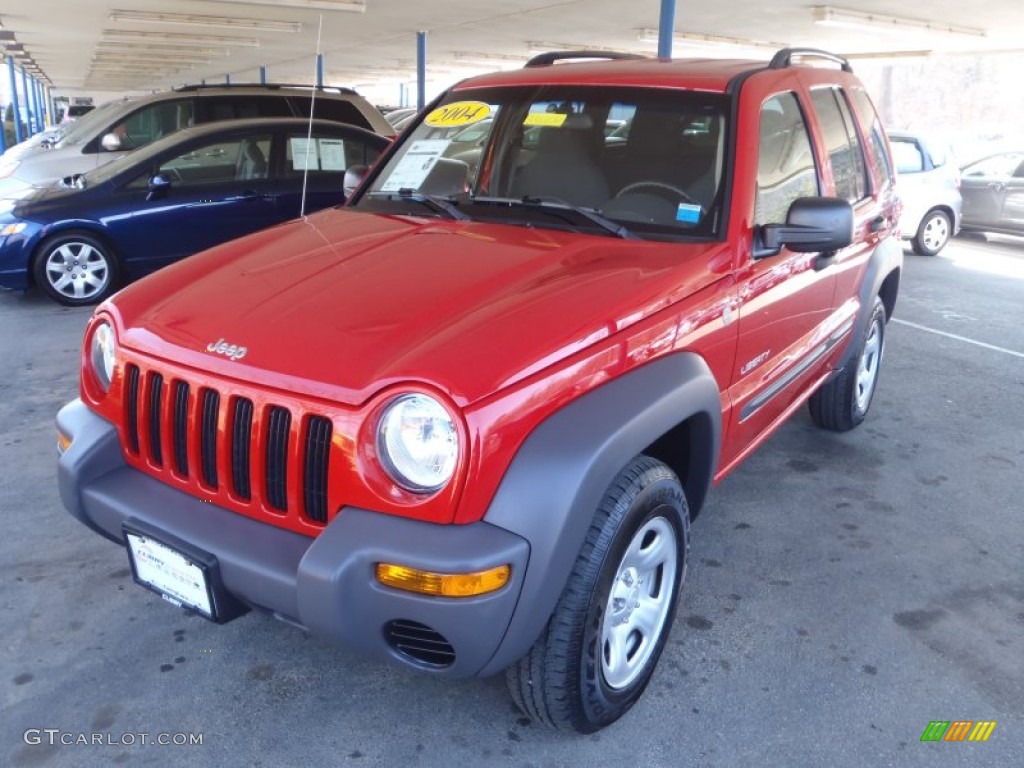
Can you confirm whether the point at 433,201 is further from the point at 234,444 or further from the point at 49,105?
the point at 49,105

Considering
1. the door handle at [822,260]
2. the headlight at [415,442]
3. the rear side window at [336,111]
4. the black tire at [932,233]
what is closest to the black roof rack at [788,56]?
the door handle at [822,260]

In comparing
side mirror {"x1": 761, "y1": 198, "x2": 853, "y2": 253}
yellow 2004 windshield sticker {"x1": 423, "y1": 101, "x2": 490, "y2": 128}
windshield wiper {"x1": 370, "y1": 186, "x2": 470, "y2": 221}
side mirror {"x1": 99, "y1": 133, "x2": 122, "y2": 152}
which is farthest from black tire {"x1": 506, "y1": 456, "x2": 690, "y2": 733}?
side mirror {"x1": 99, "y1": 133, "x2": 122, "y2": 152}

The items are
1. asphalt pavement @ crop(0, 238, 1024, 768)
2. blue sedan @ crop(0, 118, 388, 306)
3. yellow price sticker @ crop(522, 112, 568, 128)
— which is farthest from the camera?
blue sedan @ crop(0, 118, 388, 306)

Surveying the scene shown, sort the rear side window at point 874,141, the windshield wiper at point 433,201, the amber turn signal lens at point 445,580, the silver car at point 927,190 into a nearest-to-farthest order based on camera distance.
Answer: the amber turn signal lens at point 445,580 < the windshield wiper at point 433,201 < the rear side window at point 874,141 < the silver car at point 927,190

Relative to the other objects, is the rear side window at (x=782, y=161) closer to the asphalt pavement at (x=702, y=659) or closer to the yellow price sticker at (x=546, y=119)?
the yellow price sticker at (x=546, y=119)

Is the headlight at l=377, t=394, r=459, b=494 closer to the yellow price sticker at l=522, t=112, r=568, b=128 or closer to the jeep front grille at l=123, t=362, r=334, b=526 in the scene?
the jeep front grille at l=123, t=362, r=334, b=526

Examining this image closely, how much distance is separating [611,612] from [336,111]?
29.3 ft

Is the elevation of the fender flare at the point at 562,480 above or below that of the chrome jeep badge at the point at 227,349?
below

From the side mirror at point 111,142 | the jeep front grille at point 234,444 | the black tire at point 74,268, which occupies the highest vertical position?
the side mirror at point 111,142

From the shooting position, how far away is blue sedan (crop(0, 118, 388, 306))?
23.6 feet

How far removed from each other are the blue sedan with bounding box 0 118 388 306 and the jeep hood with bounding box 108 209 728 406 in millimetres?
4724

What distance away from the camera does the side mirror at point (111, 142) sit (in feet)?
32.1

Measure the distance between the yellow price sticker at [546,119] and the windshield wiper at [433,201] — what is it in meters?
0.46

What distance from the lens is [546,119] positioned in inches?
135
